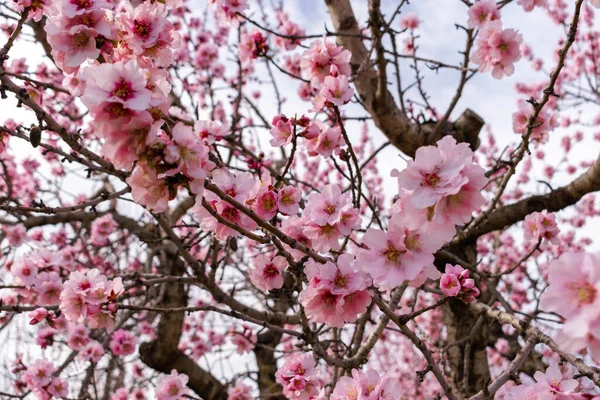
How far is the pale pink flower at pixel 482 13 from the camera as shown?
2975 mm

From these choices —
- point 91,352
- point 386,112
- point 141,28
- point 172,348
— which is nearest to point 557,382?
point 141,28

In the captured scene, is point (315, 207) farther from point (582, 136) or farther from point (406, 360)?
point (582, 136)

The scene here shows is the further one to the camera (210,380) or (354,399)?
(210,380)

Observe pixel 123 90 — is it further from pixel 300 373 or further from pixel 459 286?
pixel 300 373

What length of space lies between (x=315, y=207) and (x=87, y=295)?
1.08 meters

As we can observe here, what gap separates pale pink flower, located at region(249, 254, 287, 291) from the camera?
1.91 metres

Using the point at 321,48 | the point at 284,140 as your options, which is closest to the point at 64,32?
the point at 284,140

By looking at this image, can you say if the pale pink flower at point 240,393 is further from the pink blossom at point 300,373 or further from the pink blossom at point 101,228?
the pink blossom at point 101,228

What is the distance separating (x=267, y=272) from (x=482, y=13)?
90.9 inches

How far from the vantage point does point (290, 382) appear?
1.89m

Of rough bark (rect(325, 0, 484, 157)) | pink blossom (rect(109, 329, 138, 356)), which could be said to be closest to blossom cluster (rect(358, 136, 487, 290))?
rough bark (rect(325, 0, 484, 157))

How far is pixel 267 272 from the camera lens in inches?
76.0

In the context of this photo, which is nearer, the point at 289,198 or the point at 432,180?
the point at 432,180

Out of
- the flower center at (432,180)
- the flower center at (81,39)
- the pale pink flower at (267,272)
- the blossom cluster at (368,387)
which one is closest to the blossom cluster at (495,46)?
the pale pink flower at (267,272)
